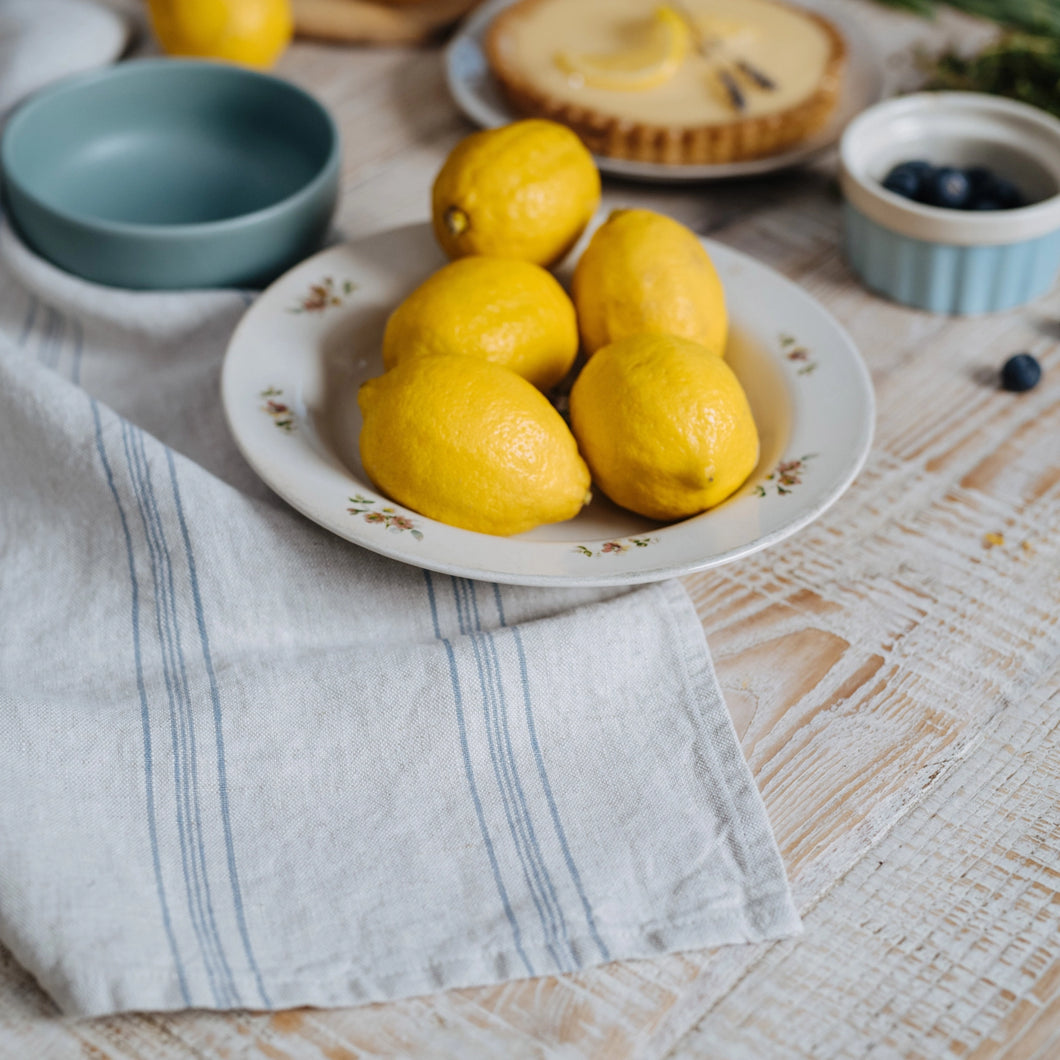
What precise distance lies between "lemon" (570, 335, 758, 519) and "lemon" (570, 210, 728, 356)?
55mm

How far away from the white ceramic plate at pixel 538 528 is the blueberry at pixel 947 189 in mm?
217

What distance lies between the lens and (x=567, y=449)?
756 mm

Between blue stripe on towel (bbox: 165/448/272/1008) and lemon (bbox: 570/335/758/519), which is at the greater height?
lemon (bbox: 570/335/758/519)

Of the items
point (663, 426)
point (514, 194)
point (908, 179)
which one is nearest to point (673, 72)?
point (908, 179)

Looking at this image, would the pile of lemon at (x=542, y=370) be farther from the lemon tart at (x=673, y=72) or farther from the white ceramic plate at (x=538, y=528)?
the lemon tart at (x=673, y=72)

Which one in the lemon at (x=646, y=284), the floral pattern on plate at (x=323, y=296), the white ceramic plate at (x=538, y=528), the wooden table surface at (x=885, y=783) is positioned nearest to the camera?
the wooden table surface at (x=885, y=783)

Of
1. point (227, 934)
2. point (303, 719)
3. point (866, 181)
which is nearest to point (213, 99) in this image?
point (866, 181)

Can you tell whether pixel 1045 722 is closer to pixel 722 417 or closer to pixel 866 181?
pixel 722 417

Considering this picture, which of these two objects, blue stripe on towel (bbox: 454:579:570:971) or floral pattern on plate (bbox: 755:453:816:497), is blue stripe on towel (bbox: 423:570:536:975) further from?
floral pattern on plate (bbox: 755:453:816:497)

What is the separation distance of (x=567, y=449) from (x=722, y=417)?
10cm

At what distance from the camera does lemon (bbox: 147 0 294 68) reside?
1262 millimetres

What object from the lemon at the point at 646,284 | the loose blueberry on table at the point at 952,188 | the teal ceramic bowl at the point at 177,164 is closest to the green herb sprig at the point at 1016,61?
the loose blueberry on table at the point at 952,188

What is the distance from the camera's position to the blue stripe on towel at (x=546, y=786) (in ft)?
2.06

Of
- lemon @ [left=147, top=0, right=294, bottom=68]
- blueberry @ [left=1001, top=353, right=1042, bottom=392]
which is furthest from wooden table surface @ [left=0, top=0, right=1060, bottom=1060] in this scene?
A: lemon @ [left=147, top=0, right=294, bottom=68]
